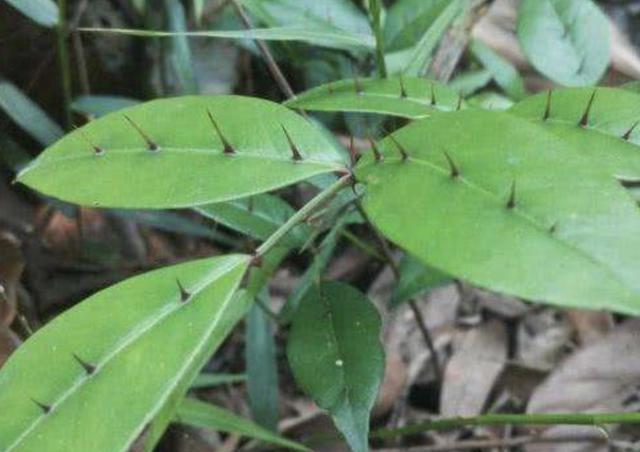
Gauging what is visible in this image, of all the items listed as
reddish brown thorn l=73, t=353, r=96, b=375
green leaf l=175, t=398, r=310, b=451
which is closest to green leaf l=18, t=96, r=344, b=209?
reddish brown thorn l=73, t=353, r=96, b=375

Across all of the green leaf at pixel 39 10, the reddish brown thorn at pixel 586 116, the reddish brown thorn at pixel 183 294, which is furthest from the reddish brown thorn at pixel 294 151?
the green leaf at pixel 39 10

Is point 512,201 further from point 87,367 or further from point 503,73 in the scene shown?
point 503,73

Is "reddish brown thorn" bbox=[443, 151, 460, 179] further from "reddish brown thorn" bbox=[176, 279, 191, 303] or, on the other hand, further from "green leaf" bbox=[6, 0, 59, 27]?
"green leaf" bbox=[6, 0, 59, 27]

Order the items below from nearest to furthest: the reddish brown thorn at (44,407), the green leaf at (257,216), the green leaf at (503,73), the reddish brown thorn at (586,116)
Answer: the reddish brown thorn at (44,407), the reddish brown thorn at (586,116), the green leaf at (257,216), the green leaf at (503,73)

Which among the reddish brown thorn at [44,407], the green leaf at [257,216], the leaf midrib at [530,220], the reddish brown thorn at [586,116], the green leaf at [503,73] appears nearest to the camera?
the leaf midrib at [530,220]

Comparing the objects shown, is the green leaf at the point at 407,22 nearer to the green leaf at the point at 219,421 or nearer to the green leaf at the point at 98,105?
the green leaf at the point at 98,105

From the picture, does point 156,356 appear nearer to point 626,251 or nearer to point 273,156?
point 273,156
